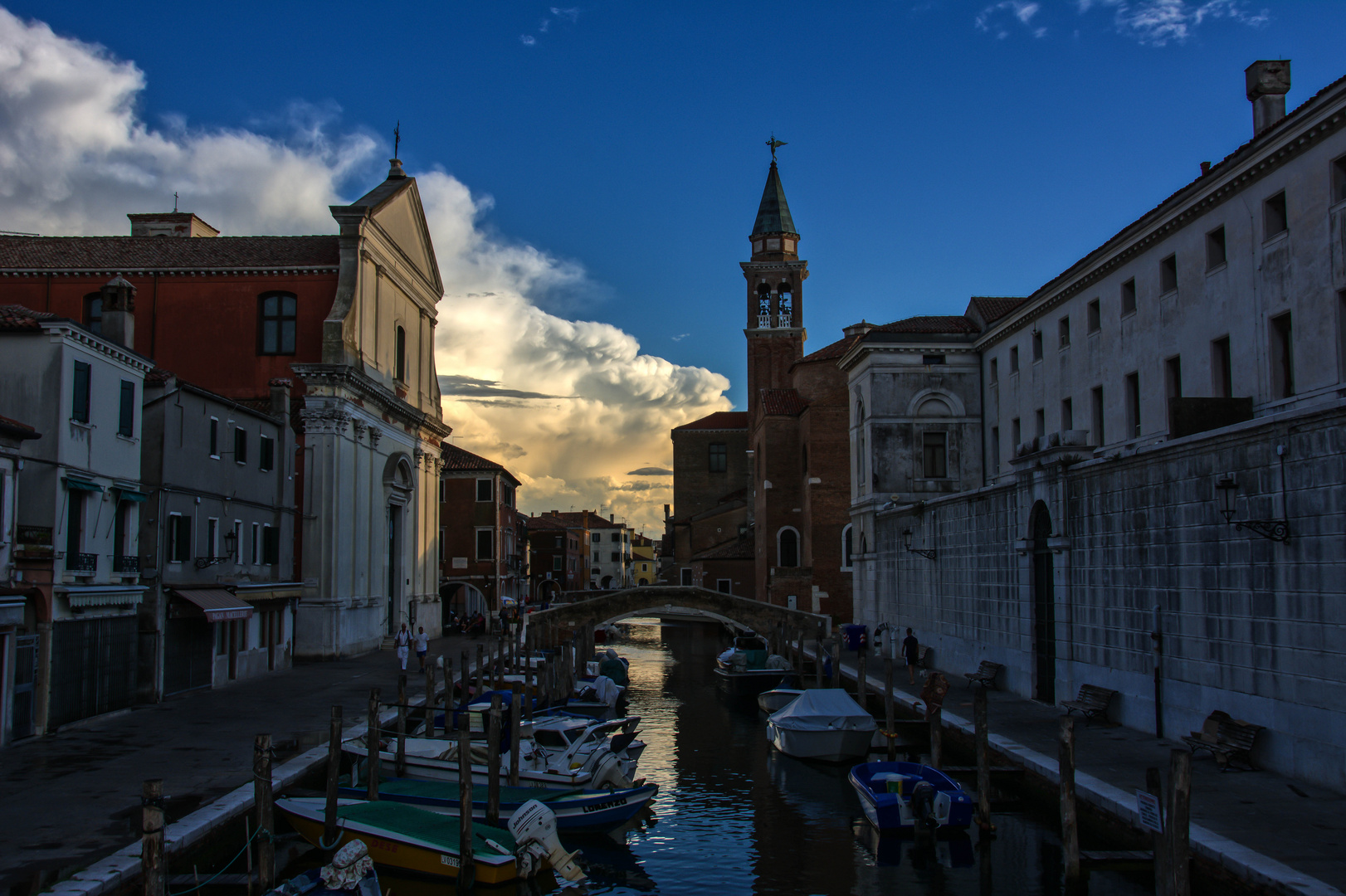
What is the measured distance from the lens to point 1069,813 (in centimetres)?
1144

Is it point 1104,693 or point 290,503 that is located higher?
point 290,503

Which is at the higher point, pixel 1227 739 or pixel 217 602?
pixel 217 602

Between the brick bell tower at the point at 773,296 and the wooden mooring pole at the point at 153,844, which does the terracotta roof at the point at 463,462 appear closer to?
the brick bell tower at the point at 773,296

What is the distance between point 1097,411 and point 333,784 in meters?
20.5

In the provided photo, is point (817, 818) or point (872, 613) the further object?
point (872, 613)

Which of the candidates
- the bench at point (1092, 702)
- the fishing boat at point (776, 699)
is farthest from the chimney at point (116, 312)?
the bench at point (1092, 702)

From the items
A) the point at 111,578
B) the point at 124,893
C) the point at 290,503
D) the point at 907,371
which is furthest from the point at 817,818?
the point at 907,371

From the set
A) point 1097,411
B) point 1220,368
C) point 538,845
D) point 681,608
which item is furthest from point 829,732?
point 681,608

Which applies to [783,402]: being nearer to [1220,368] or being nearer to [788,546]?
[788,546]

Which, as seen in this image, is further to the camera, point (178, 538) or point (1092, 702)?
point (178, 538)

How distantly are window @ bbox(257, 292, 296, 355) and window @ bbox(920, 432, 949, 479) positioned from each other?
20975mm

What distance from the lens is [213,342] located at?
33.8 m

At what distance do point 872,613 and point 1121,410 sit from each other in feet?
44.0

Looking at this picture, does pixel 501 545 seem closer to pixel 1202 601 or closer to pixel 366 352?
pixel 366 352
